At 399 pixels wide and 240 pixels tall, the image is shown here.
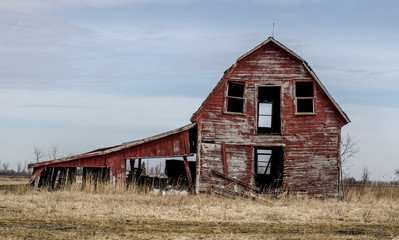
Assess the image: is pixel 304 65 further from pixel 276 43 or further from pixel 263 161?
pixel 263 161

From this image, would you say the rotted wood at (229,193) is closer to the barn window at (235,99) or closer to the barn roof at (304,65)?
the barn roof at (304,65)

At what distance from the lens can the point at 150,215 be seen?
13.3m

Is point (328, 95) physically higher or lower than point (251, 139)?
higher

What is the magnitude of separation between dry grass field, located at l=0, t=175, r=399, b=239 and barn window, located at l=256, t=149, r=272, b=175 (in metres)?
6.41

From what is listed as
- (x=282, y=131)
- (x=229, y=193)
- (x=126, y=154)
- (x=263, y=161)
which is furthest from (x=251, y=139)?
(x=126, y=154)

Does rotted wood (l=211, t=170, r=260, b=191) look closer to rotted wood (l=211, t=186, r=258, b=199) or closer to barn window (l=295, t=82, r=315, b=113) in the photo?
rotted wood (l=211, t=186, r=258, b=199)

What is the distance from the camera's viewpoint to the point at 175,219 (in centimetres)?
1295

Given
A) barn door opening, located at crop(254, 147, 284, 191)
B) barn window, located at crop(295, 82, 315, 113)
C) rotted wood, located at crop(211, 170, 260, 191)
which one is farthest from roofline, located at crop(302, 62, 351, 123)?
rotted wood, located at crop(211, 170, 260, 191)

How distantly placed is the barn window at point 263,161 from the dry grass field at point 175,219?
21.0ft

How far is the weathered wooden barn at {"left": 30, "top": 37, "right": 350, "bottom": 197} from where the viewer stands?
69.3ft

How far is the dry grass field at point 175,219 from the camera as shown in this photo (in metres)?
10.5

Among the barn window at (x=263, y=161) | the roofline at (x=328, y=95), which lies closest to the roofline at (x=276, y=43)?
the roofline at (x=328, y=95)

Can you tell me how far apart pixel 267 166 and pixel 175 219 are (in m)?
12.3

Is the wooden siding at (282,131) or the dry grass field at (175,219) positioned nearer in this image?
the dry grass field at (175,219)
